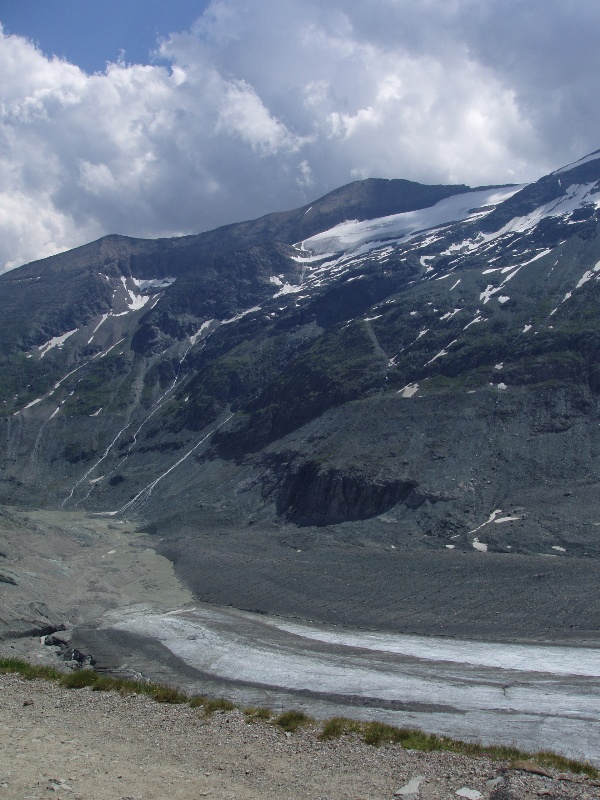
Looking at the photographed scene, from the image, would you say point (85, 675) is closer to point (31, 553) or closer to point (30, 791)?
point (30, 791)

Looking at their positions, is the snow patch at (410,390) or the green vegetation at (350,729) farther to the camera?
the snow patch at (410,390)

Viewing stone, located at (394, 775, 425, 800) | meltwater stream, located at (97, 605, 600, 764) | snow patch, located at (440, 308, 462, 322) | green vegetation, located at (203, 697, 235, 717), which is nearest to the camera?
stone, located at (394, 775, 425, 800)

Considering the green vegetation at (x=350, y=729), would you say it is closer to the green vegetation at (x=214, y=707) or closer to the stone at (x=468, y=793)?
the green vegetation at (x=214, y=707)

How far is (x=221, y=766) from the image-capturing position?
16.6 m

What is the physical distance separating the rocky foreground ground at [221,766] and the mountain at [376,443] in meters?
28.9

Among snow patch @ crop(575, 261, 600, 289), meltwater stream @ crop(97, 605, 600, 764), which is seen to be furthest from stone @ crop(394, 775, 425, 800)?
snow patch @ crop(575, 261, 600, 289)

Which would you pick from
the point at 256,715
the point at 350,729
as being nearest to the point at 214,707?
the point at 256,715

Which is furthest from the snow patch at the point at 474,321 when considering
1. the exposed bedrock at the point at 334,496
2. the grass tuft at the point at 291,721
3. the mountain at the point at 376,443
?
the grass tuft at the point at 291,721

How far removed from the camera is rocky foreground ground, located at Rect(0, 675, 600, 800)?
578 inches

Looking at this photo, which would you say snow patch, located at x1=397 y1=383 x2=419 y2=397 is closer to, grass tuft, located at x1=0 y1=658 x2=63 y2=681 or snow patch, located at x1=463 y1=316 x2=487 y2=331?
snow patch, located at x1=463 y1=316 x2=487 y2=331

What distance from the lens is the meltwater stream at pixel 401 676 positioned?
89.8 ft

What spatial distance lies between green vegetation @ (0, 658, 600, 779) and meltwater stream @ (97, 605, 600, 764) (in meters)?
6.15

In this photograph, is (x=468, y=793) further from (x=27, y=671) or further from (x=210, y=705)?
(x=27, y=671)

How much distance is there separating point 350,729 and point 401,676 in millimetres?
17185
